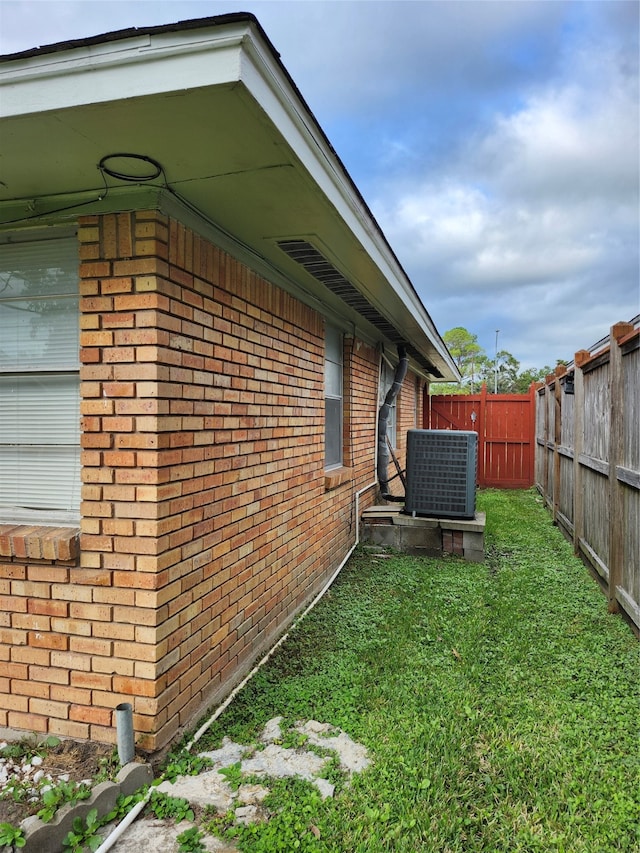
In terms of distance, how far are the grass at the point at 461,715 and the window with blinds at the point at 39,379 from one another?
1.41m

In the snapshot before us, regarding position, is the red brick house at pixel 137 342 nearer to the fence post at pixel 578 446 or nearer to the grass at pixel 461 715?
the grass at pixel 461 715

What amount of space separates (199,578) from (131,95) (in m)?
2.02

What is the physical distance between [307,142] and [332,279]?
1.84 metres

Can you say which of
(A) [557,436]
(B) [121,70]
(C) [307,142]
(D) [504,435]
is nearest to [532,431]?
(D) [504,435]

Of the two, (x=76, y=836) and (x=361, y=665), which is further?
(x=361, y=665)

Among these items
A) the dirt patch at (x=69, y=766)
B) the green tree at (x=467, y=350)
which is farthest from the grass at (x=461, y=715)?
the green tree at (x=467, y=350)

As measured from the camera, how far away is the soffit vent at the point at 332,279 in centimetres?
300

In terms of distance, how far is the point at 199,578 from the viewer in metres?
2.54

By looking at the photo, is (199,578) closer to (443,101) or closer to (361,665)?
(361,665)

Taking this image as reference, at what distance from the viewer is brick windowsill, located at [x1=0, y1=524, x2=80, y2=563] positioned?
2.20 meters

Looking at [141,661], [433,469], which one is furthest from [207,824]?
[433,469]

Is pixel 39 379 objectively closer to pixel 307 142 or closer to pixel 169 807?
pixel 307 142

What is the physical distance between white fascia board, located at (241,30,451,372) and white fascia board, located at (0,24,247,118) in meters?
0.08

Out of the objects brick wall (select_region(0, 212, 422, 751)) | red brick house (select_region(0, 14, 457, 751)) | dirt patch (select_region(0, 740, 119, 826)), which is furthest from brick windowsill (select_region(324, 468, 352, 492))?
dirt patch (select_region(0, 740, 119, 826))
